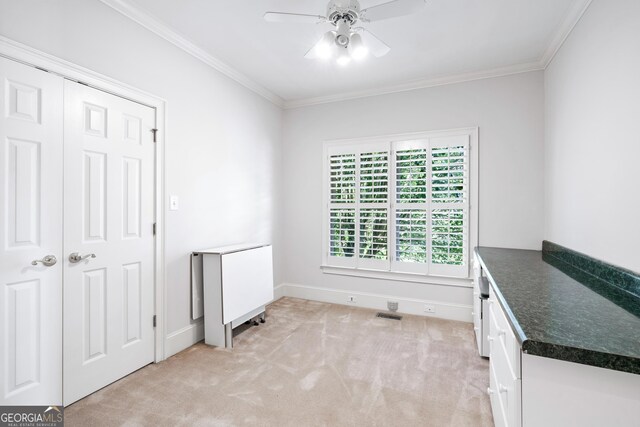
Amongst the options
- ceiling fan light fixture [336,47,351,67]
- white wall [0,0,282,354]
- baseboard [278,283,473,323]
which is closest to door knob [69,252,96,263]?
white wall [0,0,282,354]

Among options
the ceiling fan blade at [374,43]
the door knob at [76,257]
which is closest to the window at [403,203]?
the ceiling fan blade at [374,43]

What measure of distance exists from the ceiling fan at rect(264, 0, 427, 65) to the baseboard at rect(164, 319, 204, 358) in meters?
2.59

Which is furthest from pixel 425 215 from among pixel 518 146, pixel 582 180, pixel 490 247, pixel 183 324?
pixel 183 324

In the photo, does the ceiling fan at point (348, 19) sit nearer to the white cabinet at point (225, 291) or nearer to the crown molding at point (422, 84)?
the crown molding at point (422, 84)

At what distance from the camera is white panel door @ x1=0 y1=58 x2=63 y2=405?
1.58m

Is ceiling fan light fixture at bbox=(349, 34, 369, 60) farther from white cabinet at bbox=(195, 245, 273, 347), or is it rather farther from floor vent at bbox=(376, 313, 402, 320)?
floor vent at bbox=(376, 313, 402, 320)

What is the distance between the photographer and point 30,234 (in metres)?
1.68

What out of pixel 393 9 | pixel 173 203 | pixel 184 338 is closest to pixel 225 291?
pixel 184 338

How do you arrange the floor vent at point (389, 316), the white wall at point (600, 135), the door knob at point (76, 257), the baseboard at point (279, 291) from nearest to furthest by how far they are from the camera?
the white wall at point (600, 135) → the door knob at point (76, 257) → the floor vent at point (389, 316) → the baseboard at point (279, 291)

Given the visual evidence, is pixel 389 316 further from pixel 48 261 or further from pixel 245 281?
pixel 48 261

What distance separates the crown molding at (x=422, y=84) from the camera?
119 inches

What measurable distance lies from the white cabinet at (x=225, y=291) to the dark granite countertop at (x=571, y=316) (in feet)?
7.04

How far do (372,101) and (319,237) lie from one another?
6.35ft

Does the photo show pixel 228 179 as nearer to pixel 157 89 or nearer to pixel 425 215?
pixel 157 89
